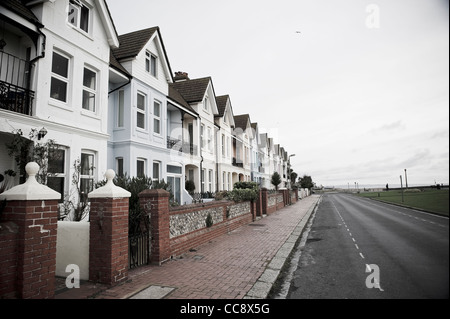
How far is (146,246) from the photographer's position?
678 cm

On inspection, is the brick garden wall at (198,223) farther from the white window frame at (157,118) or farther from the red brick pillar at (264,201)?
the white window frame at (157,118)

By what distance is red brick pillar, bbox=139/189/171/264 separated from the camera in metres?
6.75

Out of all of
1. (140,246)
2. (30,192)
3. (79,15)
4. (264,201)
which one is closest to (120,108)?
(79,15)

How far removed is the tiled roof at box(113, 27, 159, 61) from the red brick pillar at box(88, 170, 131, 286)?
34.0ft

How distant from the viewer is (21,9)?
862 cm

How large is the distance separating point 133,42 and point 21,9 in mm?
6489

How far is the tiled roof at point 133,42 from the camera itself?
45.2 ft

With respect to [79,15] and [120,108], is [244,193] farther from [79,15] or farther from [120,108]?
[79,15]

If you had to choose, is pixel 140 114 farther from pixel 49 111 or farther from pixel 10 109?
pixel 10 109

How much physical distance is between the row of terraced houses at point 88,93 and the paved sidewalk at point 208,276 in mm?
5044

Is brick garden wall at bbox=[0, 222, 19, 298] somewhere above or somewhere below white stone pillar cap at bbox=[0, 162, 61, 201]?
below

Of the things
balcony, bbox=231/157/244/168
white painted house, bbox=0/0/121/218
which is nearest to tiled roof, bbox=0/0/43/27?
white painted house, bbox=0/0/121/218

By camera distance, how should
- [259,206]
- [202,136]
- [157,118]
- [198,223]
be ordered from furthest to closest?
[202,136] → [259,206] → [157,118] → [198,223]

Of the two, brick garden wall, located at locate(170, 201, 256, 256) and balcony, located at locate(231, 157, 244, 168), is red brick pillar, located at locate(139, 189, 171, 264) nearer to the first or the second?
brick garden wall, located at locate(170, 201, 256, 256)
